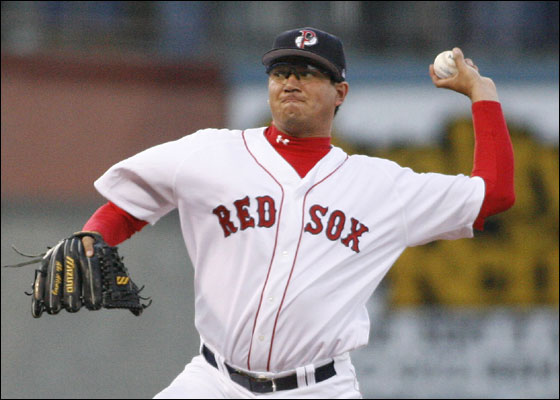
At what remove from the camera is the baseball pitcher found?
2332 millimetres

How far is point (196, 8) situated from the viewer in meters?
5.99

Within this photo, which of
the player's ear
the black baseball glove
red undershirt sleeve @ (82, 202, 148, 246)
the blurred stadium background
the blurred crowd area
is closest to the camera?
the black baseball glove

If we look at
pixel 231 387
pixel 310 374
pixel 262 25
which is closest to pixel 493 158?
pixel 310 374

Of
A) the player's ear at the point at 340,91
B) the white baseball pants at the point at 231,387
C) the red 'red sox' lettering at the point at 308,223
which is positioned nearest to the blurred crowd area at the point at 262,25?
the player's ear at the point at 340,91

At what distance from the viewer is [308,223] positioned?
2383 millimetres

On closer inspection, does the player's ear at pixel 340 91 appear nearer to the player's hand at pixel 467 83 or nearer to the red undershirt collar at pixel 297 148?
the red undershirt collar at pixel 297 148

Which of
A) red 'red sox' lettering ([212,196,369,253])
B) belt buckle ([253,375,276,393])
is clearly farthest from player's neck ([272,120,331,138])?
belt buckle ([253,375,276,393])

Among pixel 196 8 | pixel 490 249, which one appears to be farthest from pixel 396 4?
pixel 490 249

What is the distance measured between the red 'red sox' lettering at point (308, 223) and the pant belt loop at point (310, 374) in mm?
342

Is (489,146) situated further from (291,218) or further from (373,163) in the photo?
(291,218)

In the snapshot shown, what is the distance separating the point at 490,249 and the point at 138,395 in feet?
8.24

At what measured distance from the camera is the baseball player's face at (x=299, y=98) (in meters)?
2.49

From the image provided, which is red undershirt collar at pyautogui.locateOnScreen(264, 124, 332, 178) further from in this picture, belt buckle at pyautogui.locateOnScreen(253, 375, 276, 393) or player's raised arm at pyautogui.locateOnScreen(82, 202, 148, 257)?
belt buckle at pyautogui.locateOnScreen(253, 375, 276, 393)

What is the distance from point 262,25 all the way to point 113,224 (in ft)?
12.4
